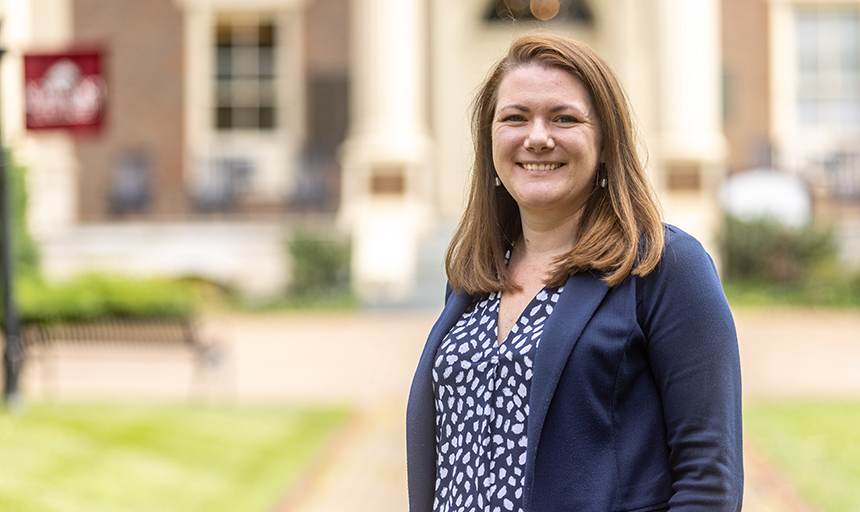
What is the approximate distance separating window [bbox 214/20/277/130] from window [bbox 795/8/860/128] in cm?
887

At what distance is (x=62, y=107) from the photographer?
6.71 m

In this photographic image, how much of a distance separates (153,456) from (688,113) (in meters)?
9.55

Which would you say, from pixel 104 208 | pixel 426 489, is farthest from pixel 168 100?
pixel 426 489

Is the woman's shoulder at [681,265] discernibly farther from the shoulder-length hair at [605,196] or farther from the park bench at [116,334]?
the park bench at [116,334]

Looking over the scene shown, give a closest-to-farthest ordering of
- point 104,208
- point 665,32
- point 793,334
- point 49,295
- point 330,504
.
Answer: point 330,504
point 49,295
point 793,334
point 665,32
point 104,208

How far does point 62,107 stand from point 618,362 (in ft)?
20.1

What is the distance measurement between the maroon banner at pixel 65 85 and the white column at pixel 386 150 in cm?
596

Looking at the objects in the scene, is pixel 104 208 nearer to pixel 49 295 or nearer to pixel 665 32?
pixel 49 295

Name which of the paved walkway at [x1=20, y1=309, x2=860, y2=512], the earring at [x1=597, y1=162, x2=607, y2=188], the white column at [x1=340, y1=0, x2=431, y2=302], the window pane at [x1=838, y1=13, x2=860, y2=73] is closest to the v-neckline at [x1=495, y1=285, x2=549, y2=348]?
the earring at [x1=597, y1=162, x2=607, y2=188]

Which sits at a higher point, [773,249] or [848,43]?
[848,43]

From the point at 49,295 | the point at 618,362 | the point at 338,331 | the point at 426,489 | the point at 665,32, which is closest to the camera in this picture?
the point at 618,362

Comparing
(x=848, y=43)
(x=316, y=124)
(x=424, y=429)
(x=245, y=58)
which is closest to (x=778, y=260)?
(x=848, y=43)

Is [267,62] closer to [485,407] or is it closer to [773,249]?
[773,249]

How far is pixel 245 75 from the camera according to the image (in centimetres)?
1531
